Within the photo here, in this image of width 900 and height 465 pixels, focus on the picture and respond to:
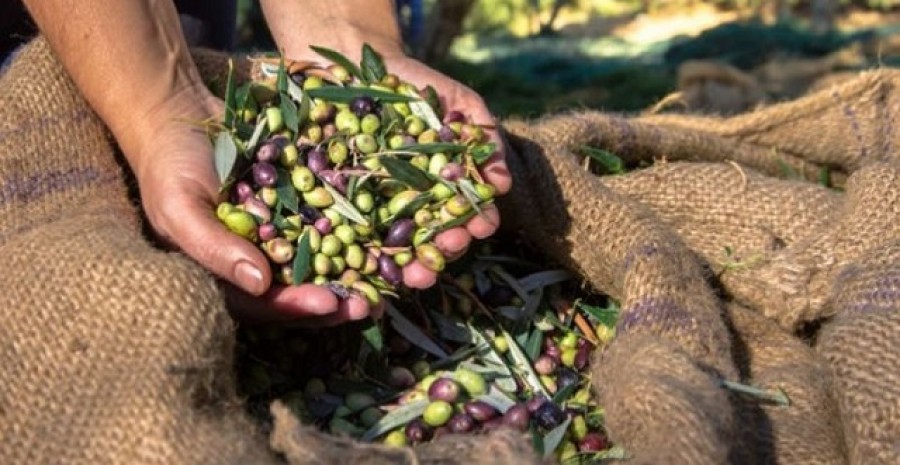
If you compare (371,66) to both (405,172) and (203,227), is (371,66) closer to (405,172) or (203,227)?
(405,172)

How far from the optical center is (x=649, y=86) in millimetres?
6000

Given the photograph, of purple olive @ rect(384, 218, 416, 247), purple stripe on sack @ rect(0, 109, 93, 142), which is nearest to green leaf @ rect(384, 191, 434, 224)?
purple olive @ rect(384, 218, 416, 247)

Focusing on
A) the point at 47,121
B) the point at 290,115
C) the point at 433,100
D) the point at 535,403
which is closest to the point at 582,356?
the point at 535,403

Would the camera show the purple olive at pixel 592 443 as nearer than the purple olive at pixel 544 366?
Yes

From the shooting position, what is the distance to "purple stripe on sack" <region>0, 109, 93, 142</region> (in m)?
1.54

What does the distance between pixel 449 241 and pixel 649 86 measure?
185 inches

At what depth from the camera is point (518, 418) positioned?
1.39 meters

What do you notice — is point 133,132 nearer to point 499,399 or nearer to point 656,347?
point 499,399

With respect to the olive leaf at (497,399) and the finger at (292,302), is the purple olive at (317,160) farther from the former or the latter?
the olive leaf at (497,399)

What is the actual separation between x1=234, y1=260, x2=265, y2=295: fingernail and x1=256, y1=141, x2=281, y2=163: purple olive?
0.56ft

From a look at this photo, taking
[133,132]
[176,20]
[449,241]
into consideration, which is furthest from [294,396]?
[176,20]

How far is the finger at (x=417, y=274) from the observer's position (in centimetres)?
144

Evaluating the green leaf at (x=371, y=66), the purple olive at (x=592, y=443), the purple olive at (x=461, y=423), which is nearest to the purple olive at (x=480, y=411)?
the purple olive at (x=461, y=423)

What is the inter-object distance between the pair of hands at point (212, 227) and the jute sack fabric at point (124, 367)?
0.16 ft
